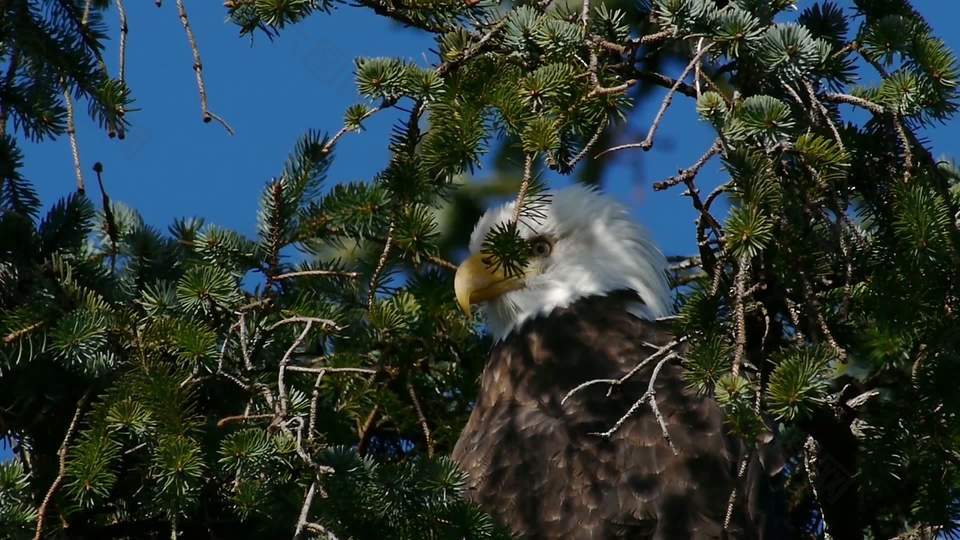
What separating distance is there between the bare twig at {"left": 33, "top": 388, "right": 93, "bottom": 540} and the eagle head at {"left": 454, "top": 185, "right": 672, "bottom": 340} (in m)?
1.65

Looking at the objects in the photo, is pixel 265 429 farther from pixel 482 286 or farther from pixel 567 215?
pixel 567 215

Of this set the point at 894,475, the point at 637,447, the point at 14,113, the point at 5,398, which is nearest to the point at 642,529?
the point at 637,447

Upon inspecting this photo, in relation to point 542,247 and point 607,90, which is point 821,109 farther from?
point 542,247

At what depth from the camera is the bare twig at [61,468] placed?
2979 mm

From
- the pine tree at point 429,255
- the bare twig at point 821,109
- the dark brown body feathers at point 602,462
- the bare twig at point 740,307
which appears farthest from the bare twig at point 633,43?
the dark brown body feathers at point 602,462

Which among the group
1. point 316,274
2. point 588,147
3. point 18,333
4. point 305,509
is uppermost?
point 316,274

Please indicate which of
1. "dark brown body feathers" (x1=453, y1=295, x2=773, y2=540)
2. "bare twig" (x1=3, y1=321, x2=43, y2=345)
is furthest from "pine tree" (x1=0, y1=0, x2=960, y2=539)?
"dark brown body feathers" (x1=453, y1=295, x2=773, y2=540)

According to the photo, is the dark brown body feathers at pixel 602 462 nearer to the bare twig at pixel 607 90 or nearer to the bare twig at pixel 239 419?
the bare twig at pixel 607 90

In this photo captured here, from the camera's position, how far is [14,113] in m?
3.59

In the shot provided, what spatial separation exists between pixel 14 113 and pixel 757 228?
1974mm

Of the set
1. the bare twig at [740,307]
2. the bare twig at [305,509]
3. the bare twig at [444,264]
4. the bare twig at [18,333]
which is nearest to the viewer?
the bare twig at [305,509]

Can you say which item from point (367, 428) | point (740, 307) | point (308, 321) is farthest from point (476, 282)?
point (740, 307)

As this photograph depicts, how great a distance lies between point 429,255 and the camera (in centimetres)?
370

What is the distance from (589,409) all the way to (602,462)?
0.21m
